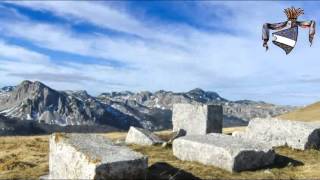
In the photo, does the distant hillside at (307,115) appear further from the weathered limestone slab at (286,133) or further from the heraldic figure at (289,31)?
the heraldic figure at (289,31)

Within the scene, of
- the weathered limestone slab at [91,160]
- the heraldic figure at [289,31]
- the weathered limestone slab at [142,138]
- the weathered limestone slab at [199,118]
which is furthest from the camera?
the weathered limestone slab at [199,118]

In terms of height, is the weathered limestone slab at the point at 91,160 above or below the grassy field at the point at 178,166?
above

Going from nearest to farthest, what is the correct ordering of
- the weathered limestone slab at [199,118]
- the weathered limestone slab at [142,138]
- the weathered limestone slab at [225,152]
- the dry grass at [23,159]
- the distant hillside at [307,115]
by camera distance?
1. the dry grass at [23,159]
2. the weathered limestone slab at [225,152]
3. the weathered limestone slab at [142,138]
4. the weathered limestone slab at [199,118]
5. the distant hillside at [307,115]

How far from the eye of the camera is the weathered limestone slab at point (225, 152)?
17.5 meters

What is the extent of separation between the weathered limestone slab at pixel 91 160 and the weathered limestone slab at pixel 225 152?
139 inches

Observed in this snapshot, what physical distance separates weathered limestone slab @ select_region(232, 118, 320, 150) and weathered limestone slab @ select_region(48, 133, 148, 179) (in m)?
9.95

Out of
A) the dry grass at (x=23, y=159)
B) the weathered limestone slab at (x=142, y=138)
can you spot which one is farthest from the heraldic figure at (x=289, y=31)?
the dry grass at (x=23, y=159)

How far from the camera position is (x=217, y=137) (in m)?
20.0

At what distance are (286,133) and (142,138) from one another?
670 centimetres

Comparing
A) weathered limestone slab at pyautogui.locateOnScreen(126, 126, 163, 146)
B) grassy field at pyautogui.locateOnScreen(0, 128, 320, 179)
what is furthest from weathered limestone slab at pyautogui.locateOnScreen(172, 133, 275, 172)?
weathered limestone slab at pyautogui.locateOnScreen(126, 126, 163, 146)

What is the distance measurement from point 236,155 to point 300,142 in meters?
6.45

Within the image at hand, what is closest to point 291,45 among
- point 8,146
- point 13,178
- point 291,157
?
point 291,157

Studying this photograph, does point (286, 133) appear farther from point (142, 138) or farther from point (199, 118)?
point (142, 138)

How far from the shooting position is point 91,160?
46.2 ft
